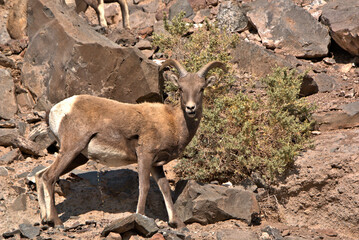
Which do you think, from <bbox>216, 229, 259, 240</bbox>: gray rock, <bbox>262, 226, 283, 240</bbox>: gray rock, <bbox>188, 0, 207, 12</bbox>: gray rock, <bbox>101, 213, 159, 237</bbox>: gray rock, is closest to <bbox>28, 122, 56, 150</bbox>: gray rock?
<bbox>101, 213, 159, 237</bbox>: gray rock

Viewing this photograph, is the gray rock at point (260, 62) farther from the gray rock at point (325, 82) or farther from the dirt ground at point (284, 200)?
the dirt ground at point (284, 200)

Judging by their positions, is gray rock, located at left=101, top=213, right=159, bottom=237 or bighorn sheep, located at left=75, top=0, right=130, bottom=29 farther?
bighorn sheep, located at left=75, top=0, right=130, bottom=29

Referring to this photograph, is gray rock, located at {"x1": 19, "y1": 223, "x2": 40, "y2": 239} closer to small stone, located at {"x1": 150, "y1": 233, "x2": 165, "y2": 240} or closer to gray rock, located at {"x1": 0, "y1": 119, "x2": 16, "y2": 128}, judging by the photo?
small stone, located at {"x1": 150, "y1": 233, "x2": 165, "y2": 240}

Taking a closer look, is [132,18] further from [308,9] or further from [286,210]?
[286,210]

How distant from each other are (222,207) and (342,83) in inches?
258

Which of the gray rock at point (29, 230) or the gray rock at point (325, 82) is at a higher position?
the gray rock at point (29, 230)

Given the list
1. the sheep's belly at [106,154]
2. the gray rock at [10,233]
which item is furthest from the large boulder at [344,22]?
the gray rock at [10,233]

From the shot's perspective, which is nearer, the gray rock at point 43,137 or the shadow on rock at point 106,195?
the shadow on rock at point 106,195

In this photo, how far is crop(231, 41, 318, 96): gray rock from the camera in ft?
42.6

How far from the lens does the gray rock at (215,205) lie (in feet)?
28.1

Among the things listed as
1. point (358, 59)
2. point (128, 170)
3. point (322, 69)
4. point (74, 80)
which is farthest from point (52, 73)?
point (358, 59)

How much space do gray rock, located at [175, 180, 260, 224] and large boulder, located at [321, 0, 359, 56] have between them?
7.33 m

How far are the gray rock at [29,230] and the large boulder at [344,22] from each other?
10.0 meters

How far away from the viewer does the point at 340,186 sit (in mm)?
9156
